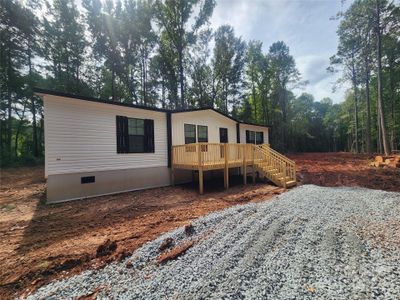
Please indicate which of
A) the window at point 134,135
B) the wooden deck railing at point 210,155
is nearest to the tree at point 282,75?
the wooden deck railing at point 210,155

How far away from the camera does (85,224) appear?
4.67 m

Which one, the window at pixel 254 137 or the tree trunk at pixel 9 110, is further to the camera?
the tree trunk at pixel 9 110

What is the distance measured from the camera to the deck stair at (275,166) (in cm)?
827

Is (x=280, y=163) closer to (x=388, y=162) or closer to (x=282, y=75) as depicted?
(x=388, y=162)

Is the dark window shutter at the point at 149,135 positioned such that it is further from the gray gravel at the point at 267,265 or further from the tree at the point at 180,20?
the tree at the point at 180,20

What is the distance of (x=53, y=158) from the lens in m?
6.30

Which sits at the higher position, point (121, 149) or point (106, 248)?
point (121, 149)

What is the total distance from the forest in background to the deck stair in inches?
389

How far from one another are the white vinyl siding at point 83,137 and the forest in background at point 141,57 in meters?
11.6

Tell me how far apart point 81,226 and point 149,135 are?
188 inches

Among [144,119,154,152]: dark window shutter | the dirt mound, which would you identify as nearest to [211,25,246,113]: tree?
[144,119,154,152]: dark window shutter

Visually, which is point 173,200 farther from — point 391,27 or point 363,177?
point 391,27

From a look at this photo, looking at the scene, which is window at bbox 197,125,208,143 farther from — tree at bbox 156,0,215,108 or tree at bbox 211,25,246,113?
tree at bbox 211,25,246,113

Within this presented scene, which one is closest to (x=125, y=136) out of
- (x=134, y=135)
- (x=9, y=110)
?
(x=134, y=135)
